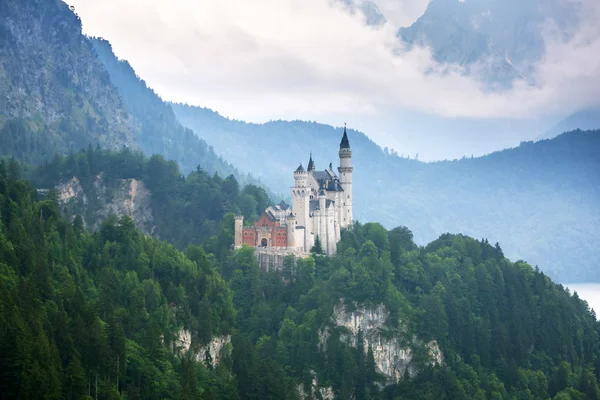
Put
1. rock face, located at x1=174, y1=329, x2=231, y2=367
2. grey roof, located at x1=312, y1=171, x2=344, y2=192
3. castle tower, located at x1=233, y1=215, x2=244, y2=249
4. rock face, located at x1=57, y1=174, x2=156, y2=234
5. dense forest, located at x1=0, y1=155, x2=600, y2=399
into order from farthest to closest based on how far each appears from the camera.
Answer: rock face, located at x1=57, y1=174, x2=156, y2=234 → grey roof, located at x1=312, y1=171, x2=344, y2=192 → castle tower, located at x1=233, y1=215, x2=244, y2=249 → rock face, located at x1=174, y1=329, x2=231, y2=367 → dense forest, located at x1=0, y1=155, x2=600, y2=399

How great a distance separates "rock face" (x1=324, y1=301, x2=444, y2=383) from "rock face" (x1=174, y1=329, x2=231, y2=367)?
1391 centimetres

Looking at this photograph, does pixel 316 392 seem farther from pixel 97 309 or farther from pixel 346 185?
pixel 346 185

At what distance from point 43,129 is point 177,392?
116758 millimetres

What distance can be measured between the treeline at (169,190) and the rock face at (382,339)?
3361 centimetres

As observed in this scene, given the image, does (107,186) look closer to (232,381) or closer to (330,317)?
(330,317)

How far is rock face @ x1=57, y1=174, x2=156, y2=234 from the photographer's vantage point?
158 meters

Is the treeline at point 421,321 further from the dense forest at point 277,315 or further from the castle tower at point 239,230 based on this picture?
the castle tower at point 239,230

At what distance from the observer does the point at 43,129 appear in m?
200

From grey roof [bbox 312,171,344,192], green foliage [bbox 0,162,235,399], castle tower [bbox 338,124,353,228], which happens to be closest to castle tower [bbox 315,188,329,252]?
grey roof [bbox 312,171,344,192]

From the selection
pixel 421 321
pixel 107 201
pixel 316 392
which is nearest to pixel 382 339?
pixel 421 321

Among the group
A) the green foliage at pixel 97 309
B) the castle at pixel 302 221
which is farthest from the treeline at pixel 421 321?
the green foliage at pixel 97 309

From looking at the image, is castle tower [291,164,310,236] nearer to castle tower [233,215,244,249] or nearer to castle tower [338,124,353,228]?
castle tower [233,215,244,249]

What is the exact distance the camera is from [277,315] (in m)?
122

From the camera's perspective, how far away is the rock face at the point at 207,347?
10612 centimetres
